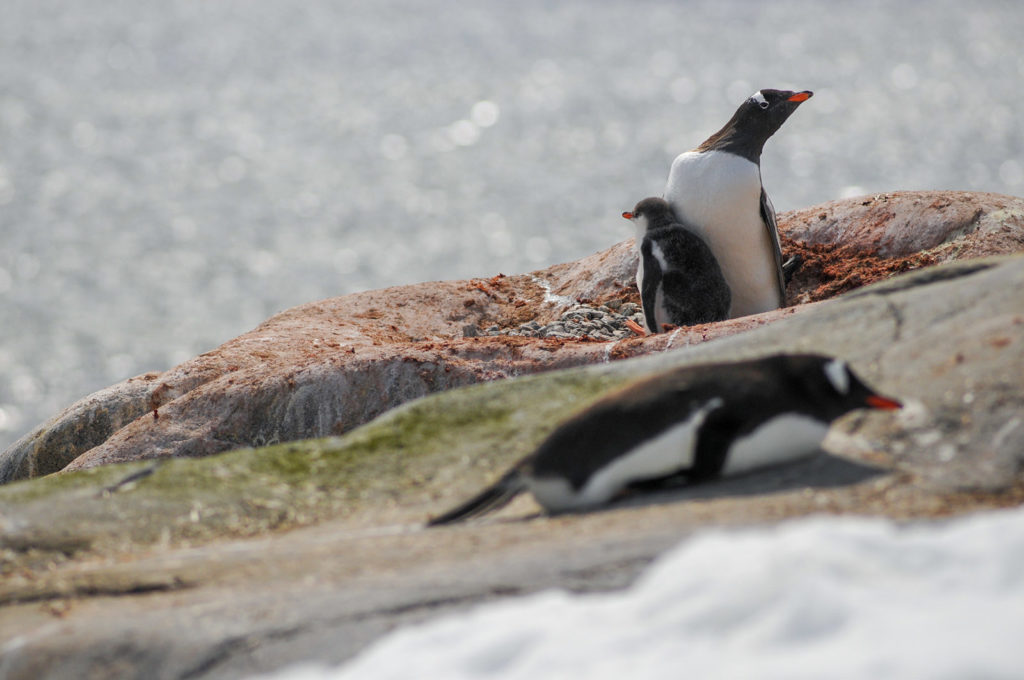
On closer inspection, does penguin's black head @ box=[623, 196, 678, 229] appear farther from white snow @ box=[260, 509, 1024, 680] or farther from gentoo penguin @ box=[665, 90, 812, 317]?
white snow @ box=[260, 509, 1024, 680]

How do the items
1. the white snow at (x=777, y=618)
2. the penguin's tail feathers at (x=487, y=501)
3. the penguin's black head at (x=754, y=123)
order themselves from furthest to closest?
1. the penguin's black head at (x=754, y=123)
2. the penguin's tail feathers at (x=487, y=501)
3. the white snow at (x=777, y=618)

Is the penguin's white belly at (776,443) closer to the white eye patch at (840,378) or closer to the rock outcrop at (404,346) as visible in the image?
the white eye patch at (840,378)

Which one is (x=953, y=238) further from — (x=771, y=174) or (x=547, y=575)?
(x=771, y=174)

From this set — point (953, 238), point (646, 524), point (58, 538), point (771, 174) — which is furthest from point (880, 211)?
point (771, 174)

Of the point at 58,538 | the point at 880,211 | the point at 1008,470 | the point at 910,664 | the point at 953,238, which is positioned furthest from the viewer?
the point at 880,211

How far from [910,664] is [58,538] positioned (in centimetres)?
347

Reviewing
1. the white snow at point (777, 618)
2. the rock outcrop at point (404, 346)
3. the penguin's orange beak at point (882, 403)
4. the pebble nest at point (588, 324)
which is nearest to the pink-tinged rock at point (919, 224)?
the rock outcrop at point (404, 346)

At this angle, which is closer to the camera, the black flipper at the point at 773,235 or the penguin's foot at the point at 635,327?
the penguin's foot at the point at 635,327

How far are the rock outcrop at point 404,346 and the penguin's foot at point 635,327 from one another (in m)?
0.88

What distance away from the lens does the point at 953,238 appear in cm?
921

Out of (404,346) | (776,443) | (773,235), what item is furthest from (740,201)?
(776,443)

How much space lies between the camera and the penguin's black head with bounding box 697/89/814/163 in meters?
9.28

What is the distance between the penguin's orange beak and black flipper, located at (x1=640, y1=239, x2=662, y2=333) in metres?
4.66

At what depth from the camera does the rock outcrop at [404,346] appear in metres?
7.89
